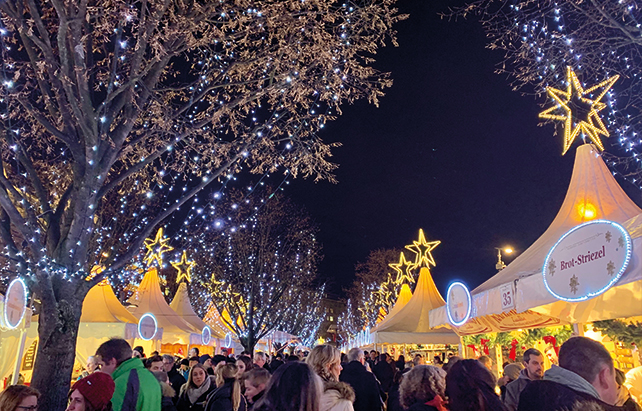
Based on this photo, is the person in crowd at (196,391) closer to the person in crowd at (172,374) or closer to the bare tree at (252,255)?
the person in crowd at (172,374)

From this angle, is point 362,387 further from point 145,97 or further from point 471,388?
point 145,97

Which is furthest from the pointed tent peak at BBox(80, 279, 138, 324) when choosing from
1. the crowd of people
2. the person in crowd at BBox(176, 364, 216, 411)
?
the crowd of people

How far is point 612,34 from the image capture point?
6.82 metres

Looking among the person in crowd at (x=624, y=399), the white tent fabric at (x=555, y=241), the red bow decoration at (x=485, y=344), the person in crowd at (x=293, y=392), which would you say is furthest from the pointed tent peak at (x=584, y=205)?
the person in crowd at (x=293, y=392)

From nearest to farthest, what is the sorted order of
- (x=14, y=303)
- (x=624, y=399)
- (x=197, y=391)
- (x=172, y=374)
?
1. (x=624, y=399)
2. (x=197, y=391)
3. (x=14, y=303)
4. (x=172, y=374)

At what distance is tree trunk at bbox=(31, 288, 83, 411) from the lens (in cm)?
598

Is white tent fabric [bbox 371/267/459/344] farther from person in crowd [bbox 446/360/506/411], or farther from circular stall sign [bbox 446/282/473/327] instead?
person in crowd [bbox 446/360/506/411]

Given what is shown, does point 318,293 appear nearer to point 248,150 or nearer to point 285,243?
point 285,243

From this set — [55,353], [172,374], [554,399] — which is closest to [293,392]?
[554,399]

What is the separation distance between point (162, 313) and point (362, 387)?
593 inches

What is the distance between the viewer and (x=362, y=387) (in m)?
5.74

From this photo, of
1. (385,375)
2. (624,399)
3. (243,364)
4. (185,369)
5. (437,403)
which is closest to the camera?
(437,403)

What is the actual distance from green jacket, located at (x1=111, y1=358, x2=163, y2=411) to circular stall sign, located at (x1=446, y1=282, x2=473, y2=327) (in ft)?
21.0

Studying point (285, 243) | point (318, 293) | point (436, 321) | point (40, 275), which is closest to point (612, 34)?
point (436, 321)
